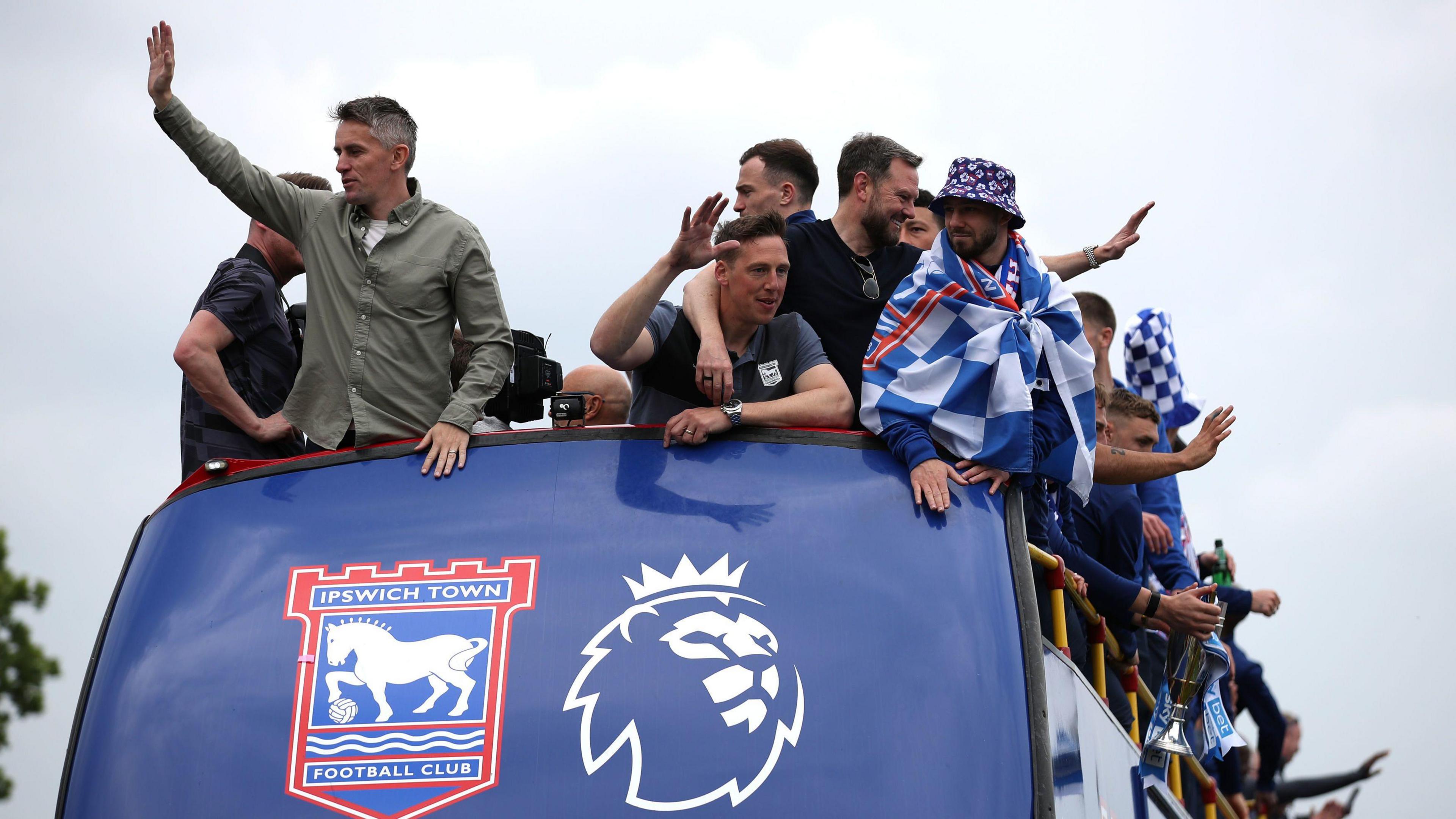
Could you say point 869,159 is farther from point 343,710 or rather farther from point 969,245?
point 343,710

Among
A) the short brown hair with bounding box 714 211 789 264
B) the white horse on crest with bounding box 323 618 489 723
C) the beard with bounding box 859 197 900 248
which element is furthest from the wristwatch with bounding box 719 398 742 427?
the beard with bounding box 859 197 900 248

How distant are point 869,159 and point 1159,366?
421cm

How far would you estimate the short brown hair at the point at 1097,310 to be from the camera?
807cm

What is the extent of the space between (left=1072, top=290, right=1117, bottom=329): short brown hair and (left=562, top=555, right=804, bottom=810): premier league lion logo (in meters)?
4.73

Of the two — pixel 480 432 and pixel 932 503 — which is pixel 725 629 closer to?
pixel 932 503

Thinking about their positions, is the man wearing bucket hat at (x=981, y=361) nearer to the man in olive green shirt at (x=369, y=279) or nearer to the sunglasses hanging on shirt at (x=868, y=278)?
the sunglasses hanging on shirt at (x=868, y=278)

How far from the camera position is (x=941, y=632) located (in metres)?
3.78

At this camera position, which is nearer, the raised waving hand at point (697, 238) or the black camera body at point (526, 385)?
the raised waving hand at point (697, 238)

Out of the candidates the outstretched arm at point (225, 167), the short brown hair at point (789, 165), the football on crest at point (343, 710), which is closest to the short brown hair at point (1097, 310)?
the short brown hair at point (789, 165)

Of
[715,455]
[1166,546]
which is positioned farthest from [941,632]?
[1166,546]

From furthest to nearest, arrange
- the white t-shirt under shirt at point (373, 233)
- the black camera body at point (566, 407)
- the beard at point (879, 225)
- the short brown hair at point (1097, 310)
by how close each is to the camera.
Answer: the short brown hair at point (1097, 310), the beard at point (879, 225), the white t-shirt under shirt at point (373, 233), the black camera body at point (566, 407)

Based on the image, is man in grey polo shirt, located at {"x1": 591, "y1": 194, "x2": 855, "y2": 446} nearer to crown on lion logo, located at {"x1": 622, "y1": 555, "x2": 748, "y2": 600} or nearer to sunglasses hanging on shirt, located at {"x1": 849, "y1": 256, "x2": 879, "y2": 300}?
sunglasses hanging on shirt, located at {"x1": 849, "y1": 256, "x2": 879, "y2": 300}

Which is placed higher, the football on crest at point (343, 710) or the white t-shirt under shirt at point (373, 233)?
the white t-shirt under shirt at point (373, 233)

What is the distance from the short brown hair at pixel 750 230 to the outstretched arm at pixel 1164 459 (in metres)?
1.39
